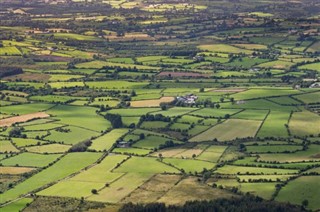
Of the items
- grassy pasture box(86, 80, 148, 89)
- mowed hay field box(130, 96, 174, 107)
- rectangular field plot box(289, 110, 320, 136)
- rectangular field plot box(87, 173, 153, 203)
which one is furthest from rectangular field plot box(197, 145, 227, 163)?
grassy pasture box(86, 80, 148, 89)

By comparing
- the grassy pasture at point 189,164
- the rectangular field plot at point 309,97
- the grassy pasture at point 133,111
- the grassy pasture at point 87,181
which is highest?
the grassy pasture at point 87,181

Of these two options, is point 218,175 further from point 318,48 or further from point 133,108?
point 318,48

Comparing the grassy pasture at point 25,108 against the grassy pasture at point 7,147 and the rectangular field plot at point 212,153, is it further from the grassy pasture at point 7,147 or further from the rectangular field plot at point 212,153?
the rectangular field plot at point 212,153

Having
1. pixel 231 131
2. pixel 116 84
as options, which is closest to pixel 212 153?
pixel 231 131

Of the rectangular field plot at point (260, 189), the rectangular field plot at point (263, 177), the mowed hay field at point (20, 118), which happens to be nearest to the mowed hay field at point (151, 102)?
the mowed hay field at point (20, 118)

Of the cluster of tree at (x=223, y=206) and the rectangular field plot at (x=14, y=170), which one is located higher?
the cluster of tree at (x=223, y=206)

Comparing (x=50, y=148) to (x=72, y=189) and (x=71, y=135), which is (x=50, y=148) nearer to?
(x=71, y=135)

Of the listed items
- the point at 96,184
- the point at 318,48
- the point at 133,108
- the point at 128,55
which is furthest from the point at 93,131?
the point at 318,48
